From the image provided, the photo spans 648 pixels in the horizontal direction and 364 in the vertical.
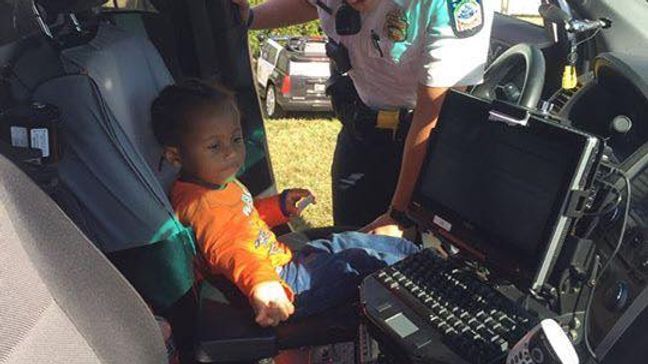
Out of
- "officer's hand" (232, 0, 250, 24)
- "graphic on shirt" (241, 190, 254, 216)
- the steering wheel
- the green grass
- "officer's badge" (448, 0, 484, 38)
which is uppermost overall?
"officer's badge" (448, 0, 484, 38)

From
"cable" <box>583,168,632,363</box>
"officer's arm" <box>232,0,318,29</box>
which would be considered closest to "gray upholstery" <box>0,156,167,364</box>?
"cable" <box>583,168,632,363</box>

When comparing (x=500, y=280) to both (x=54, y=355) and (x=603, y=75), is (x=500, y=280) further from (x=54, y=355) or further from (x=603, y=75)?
(x=603, y=75)

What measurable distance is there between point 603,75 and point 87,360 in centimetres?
181

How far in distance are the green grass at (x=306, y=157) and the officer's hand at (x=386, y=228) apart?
1.77 metres

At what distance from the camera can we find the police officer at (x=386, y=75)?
A: 1807 mm

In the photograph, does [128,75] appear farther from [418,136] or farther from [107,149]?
[418,136]

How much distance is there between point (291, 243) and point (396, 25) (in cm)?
69

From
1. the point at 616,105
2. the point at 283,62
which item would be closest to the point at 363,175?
the point at 616,105

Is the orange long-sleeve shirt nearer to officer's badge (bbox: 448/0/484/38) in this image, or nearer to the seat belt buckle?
the seat belt buckle

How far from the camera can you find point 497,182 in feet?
4.67

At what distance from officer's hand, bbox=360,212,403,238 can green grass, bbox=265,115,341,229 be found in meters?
1.77

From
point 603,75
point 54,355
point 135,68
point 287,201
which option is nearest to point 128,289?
point 54,355

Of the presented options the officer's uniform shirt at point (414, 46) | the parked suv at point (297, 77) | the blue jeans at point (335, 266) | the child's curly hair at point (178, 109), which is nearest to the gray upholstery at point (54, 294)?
the blue jeans at point (335, 266)

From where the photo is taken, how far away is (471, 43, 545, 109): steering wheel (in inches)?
89.5
